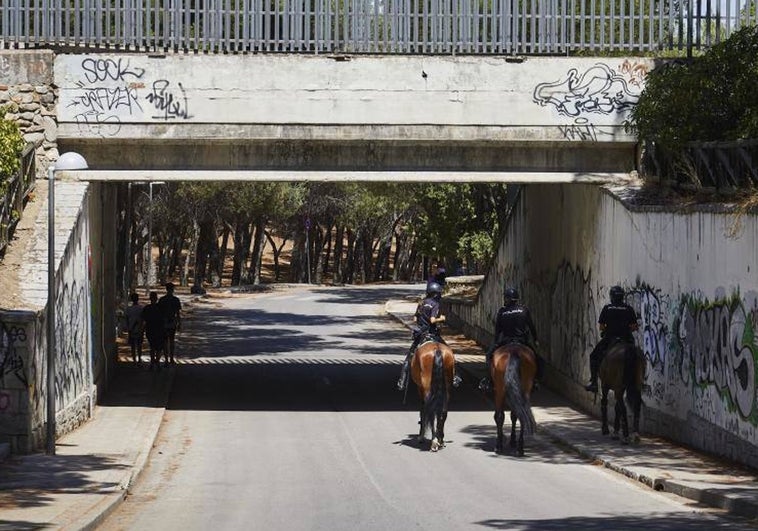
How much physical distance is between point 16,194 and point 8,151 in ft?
4.29

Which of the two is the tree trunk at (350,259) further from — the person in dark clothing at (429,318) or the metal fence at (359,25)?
the person in dark clothing at (429,318)

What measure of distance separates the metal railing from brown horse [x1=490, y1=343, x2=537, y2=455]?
7869 millimetres

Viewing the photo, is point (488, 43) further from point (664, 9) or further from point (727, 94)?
point (727, 94)

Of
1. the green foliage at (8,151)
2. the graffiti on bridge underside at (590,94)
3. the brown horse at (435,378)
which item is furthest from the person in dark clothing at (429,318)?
the green foliage at (8,151)

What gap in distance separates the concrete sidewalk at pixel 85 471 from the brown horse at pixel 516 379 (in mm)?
5078

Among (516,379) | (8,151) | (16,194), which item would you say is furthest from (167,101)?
(516,379)

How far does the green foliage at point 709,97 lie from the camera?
21.9 m

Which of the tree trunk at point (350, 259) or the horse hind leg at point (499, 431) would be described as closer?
the horse hind leg at point (499, 431)

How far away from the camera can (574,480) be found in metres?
17.5

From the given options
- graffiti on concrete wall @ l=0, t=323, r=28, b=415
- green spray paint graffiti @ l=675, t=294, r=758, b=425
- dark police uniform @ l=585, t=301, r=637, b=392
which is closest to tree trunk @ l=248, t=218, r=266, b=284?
dark police uniform @ l=585, t=301, r=637, b=392

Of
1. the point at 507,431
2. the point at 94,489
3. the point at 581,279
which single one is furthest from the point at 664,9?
the point at 94,489

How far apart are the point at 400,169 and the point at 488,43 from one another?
2951mm

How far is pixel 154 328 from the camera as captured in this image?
1282 inches

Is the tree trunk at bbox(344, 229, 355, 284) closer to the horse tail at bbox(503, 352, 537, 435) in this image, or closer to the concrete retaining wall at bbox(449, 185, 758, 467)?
the concrete retaining wall at bbox(449, 185, 758, 467)
